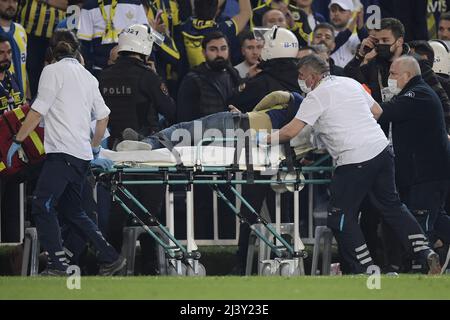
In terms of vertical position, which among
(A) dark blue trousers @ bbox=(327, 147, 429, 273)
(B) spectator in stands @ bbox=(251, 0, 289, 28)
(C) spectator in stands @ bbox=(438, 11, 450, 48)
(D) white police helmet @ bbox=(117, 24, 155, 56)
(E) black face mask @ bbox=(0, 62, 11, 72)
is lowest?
(A) dark blue trousers @ bbox=(327, 147, 429, 273)

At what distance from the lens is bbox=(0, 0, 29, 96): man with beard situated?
1482cm

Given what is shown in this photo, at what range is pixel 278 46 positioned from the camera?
13836 mm

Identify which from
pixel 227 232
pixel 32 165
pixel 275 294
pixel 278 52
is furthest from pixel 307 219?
Answer: pixel 275 294

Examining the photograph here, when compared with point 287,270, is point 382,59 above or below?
above

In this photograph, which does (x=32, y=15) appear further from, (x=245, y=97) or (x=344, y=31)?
(x=344, y=31)

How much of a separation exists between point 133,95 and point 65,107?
1669mm

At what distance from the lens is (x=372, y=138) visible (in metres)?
12.4

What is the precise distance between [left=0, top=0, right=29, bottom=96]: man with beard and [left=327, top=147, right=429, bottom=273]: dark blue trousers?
4.00 metres

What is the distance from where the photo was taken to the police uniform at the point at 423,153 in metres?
13.0

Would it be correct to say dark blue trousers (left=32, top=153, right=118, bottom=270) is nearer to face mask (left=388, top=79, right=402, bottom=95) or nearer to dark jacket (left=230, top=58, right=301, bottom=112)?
dark jacket (left=230, top=58, right=301, bottom=112)

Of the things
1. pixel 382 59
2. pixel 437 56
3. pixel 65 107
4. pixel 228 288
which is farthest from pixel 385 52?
pixel 228 288

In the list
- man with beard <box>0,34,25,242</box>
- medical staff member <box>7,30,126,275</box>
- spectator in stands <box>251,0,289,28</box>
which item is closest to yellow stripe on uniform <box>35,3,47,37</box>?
man with beard <box>0,34,25,242</box>
